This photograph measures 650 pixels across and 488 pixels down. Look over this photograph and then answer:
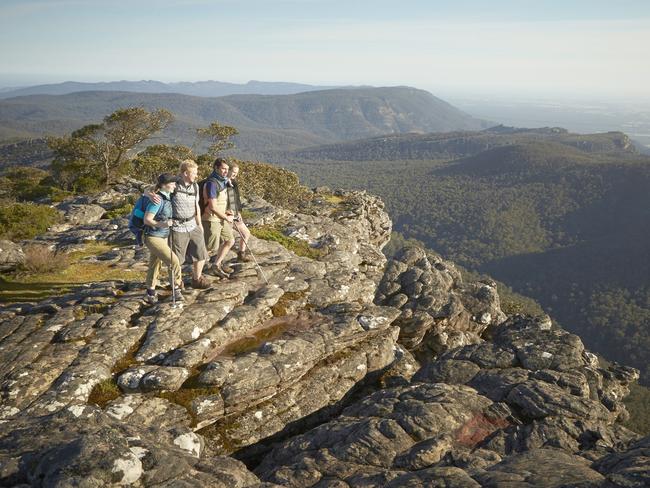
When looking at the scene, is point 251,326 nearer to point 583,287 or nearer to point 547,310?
point 547,310

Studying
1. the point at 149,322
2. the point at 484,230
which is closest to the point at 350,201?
the point at 149,322

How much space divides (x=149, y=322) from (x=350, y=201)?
117 feet

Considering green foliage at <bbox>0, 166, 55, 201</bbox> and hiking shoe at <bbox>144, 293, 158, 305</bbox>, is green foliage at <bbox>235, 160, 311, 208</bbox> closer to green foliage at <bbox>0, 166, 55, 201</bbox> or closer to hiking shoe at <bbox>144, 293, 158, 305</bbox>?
green foliage at <bbox>0, 166, 55, 201</bbox>

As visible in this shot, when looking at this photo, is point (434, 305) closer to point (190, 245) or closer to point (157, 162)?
point (190, 245)

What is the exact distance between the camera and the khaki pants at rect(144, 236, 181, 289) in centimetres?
1247

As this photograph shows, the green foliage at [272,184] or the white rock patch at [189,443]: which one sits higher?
the green foliage at [272,184]

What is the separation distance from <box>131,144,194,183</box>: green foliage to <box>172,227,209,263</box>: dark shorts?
35.9 meters

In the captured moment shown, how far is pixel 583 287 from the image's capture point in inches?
5881

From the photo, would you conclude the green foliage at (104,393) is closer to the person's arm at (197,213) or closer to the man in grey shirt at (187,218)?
the man in grey shirt at (187,218)

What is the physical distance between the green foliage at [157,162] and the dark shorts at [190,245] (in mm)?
35924

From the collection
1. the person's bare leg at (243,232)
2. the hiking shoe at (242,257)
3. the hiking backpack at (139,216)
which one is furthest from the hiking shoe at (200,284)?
the hiking shoe at (242,257)

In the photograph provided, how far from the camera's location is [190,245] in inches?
536

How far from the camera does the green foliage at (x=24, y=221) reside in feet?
79.6

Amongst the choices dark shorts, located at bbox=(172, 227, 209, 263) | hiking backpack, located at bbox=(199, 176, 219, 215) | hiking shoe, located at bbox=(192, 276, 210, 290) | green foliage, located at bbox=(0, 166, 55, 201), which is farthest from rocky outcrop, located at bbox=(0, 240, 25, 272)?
green foliage, located at bbox=(0, 166, 55, 201)
